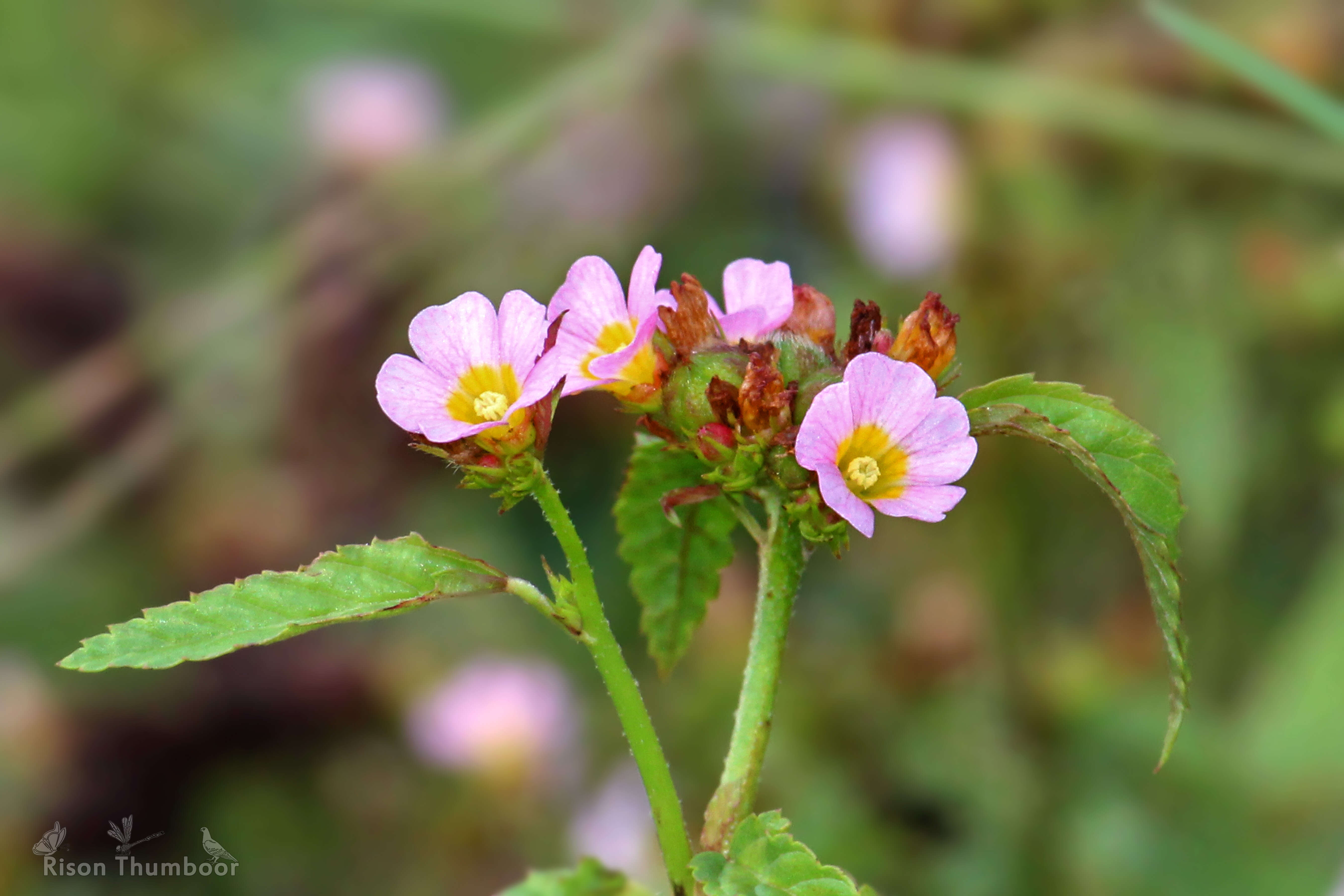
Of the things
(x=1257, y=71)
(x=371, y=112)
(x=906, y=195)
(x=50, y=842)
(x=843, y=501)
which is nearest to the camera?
(x=843, y=501)

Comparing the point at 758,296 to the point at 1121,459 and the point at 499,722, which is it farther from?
the point at 499,722

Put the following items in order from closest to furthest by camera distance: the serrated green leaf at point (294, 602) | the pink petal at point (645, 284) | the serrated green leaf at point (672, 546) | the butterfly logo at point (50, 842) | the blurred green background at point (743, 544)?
the serrated green leaf at point (294, 602) → the pink petal at point (645, 284) → the serrated green leaf at point (672, 546) → the blurred green background at point (743, 544) → the butterfly logo at point (50, 842)

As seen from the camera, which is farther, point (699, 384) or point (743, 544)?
point (743, 544)

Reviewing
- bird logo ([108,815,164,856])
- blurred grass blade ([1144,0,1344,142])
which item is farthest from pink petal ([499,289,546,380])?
bird logo ([108,815,164,856])

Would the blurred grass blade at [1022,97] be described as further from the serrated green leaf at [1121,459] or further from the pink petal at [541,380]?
the pink petal at [541,380]

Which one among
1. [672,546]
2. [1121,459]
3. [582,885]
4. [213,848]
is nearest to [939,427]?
[1121,459]

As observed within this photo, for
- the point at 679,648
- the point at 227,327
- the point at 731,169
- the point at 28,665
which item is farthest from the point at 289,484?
the point at 679,648

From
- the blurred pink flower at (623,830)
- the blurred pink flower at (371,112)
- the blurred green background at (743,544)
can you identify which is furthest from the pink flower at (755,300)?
the blurred pink flower at (371,112)
